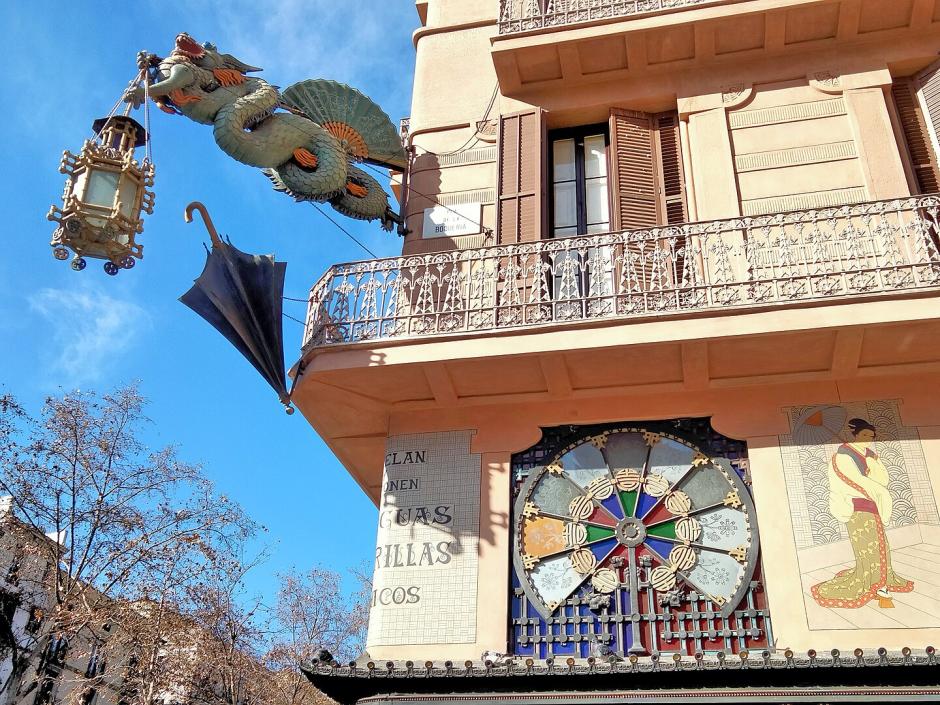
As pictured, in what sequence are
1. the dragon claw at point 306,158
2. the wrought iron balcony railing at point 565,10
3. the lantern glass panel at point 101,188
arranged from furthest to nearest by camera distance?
the dragon claw at point 306,158, the wrought iron balcony railing at point 565,10, the lantern glass panel at point 101,188

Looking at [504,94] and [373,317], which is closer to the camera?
[373,317]

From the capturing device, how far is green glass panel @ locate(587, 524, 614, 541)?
24.3 ft

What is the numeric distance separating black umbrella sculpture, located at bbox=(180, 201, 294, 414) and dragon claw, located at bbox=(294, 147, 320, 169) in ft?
5.39

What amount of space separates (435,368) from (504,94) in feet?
13.4

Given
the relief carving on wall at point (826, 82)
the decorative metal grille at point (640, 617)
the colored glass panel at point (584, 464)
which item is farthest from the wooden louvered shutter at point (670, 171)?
the decorative metal grille at point (640, 617)

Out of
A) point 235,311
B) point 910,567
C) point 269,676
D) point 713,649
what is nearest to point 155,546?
point 269,676

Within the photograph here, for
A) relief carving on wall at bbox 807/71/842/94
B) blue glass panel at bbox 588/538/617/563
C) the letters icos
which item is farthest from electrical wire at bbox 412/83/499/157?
the letters icos

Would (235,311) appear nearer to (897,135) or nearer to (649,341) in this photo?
(649,341)

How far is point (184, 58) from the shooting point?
9.46 m

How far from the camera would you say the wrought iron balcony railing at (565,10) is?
9.94 m

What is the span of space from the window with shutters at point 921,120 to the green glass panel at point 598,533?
4868 mm

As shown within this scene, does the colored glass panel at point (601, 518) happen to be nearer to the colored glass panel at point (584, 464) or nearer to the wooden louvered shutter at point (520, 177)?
the colored glass panel at point (584, 464)

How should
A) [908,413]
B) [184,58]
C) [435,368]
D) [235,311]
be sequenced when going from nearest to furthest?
1. [908,413]
2. [435,368]
3. [235,311]
4. [184,58]

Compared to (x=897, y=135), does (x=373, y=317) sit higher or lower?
lower
